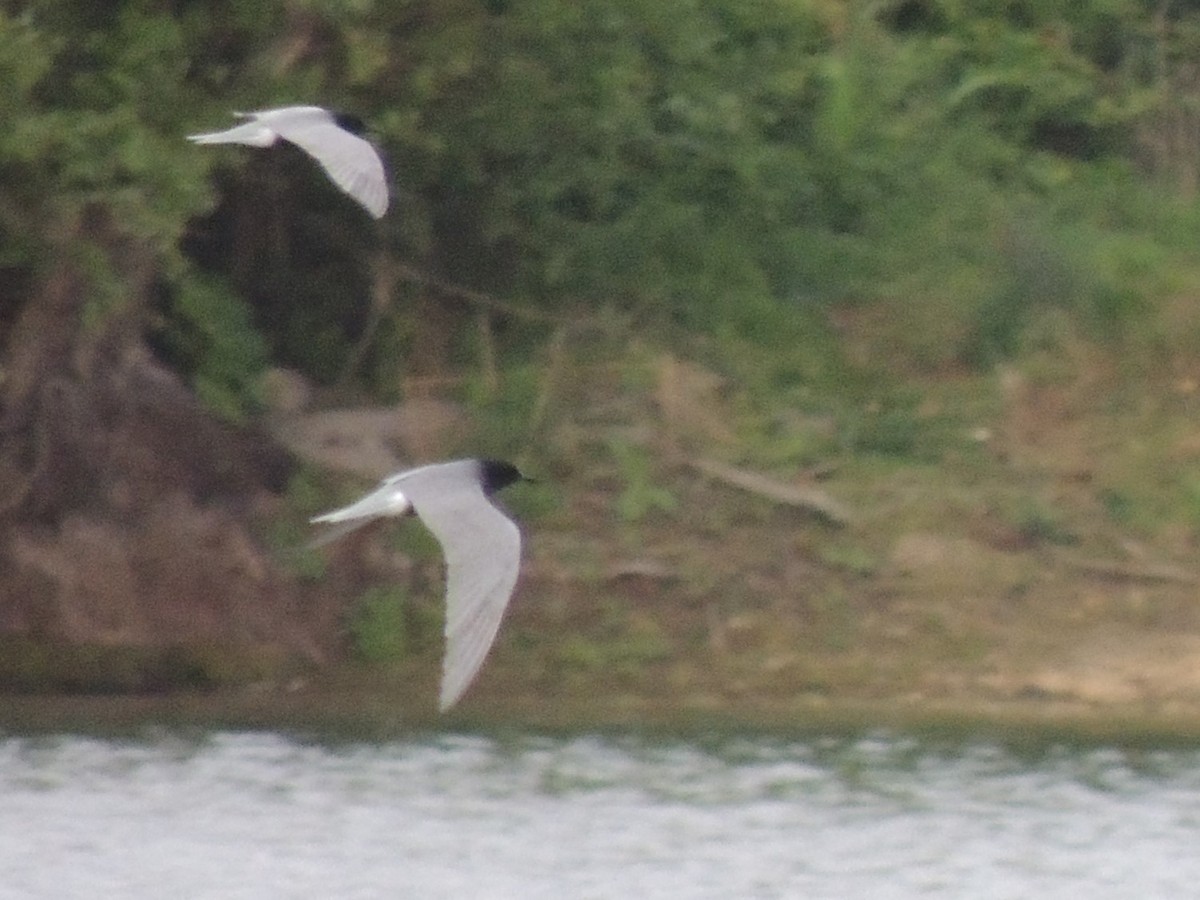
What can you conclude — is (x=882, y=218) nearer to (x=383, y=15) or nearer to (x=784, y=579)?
(x=784, y=579)

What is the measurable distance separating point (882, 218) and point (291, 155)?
11.7 feet

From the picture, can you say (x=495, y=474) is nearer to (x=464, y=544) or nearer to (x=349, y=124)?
(x=349, y=124)

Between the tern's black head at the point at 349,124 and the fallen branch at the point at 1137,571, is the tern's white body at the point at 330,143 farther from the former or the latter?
the fallen branch at the point at 1137,571

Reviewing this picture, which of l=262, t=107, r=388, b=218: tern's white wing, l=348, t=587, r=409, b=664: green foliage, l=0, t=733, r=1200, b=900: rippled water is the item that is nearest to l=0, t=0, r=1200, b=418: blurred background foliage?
l=348, t=587, r=409, b=664: green foliage

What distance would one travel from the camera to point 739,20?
51.7ft

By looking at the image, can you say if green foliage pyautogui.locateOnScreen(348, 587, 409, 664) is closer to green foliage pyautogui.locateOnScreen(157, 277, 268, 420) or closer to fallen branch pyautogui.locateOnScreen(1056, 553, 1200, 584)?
green foliage pyautogui.locateOnScreen(157, 277, 268, 420)

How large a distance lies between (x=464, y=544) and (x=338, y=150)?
4.89ft

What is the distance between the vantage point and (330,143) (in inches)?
373

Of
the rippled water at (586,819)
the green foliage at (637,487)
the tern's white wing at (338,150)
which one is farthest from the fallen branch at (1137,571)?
the tern's white wing at (338,150)

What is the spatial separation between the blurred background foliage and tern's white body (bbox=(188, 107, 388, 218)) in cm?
199

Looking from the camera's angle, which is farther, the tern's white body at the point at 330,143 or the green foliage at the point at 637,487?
the green foliage at the point at 637,487

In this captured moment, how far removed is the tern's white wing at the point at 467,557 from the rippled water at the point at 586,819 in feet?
5.27

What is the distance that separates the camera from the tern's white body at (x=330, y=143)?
906 cm

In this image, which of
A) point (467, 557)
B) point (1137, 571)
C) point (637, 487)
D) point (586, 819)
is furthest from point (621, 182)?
point (467, 557)
